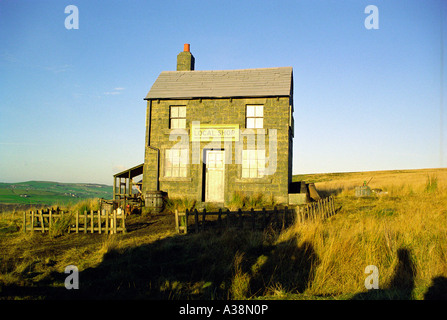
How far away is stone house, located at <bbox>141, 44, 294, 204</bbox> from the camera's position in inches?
679

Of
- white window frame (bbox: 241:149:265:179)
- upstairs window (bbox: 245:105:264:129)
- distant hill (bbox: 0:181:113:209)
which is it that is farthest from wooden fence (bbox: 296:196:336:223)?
distant hill (bbox: 0:181:113:209)

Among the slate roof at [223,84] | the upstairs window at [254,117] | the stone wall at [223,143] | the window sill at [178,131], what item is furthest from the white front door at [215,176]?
the slate roof at [223,84]

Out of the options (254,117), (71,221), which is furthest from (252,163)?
(71,221)

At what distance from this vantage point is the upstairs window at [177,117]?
18328mm

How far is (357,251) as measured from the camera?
8.33m

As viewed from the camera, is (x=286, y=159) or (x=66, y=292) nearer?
(x=66, y=292)

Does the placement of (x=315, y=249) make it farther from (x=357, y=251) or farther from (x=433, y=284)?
(x=433, y=284)

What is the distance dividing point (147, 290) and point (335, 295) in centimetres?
346

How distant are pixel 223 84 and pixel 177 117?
2.90m

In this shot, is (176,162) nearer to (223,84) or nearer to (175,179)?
(175,179)

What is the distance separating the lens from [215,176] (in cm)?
1783

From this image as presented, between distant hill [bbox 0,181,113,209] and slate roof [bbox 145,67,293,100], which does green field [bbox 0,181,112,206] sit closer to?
distant hill [bbox 0,181,113,209]

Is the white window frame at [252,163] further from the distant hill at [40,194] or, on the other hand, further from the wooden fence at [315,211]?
the distant hill at [40,194]
